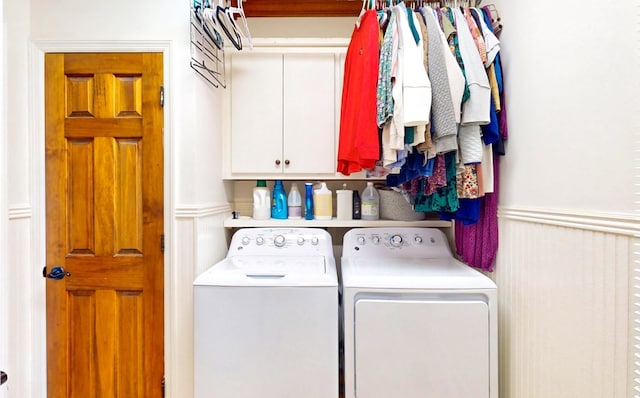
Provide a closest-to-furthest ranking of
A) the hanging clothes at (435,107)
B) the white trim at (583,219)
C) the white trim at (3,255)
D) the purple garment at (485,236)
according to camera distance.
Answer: the white trim at (3,255), the white trim at (583,219), the hanging clothes at (435,107), the purple garment at (485,236)

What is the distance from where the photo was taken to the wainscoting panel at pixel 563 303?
3.26 ft

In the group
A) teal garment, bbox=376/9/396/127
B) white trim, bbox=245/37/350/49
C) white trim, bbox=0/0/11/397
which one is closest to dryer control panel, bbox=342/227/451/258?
teal garment, bbox=376/9/396/127

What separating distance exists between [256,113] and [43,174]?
1171 mm

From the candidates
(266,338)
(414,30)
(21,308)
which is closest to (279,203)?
(266,338)

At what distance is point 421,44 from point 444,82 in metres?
0.20

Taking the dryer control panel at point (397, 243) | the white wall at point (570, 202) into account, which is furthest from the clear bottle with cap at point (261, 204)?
the white wall at point (570, 202)

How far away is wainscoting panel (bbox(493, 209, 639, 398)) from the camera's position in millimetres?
994

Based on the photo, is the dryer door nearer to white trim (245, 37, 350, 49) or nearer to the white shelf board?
the white shelf board

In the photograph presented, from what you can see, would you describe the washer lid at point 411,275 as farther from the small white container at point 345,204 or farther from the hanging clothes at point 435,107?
the small white container at point 345,204

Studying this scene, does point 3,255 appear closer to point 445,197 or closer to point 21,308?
point 21,308

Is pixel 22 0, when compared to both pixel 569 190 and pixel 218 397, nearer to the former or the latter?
pixel 218 397

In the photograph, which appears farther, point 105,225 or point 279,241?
point 279,241

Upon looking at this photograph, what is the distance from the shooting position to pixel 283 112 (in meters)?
2.02

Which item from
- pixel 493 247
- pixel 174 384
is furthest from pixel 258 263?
pixel 493 247
